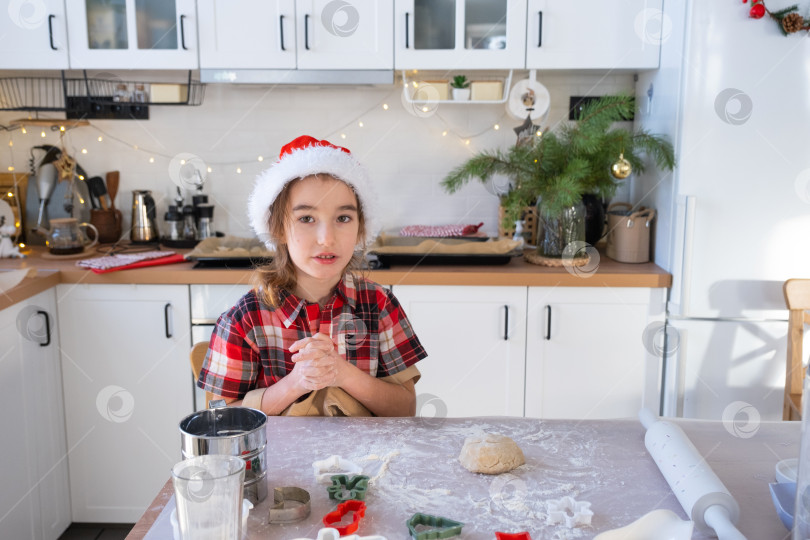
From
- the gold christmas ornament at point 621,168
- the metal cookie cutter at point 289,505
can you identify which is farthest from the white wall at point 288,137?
the metal cookie cutter at point 289,505

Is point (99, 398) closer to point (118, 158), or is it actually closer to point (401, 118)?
point (118, 158)

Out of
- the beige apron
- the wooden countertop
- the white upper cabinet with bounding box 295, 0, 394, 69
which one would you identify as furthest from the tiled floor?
the white upper cabinet with bounding box 295, 0, 394, 69

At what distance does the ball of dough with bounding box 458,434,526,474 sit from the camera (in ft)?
3.36

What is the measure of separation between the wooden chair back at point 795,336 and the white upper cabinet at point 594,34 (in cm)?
89

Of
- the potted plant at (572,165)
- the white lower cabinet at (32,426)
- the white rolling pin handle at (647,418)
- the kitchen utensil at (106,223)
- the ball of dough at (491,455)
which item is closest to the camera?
the ball of dough at (491,455)

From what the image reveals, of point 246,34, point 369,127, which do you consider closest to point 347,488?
point 246,34

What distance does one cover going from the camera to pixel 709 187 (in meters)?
2.30

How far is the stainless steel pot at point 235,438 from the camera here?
0.92 m

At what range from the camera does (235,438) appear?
921 mm

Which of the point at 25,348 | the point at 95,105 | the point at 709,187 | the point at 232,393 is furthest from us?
the point at 95,105

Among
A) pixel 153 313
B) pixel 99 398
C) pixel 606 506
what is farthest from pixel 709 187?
pixel 99 398

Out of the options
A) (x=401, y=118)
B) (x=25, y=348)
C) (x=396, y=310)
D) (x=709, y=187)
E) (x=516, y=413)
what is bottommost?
(x=516, y=413)

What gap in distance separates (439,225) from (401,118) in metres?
0.44

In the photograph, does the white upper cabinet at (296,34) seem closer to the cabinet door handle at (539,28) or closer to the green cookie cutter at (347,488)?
the cabinet door handle at (539,28)
